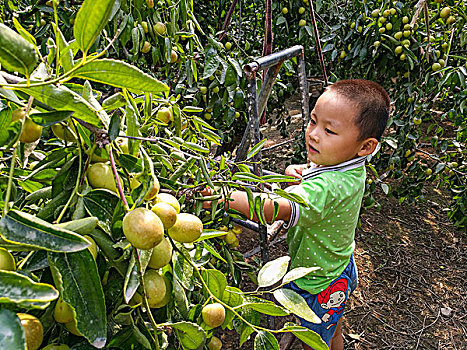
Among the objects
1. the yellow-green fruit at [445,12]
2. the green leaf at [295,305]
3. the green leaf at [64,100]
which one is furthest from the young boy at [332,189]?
the yellow-green fruit at [445,12]

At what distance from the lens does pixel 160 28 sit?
140 cm

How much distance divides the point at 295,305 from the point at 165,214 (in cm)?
23

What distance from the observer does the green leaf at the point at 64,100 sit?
1.24ft

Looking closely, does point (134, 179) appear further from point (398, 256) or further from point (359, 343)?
point (398, 256)

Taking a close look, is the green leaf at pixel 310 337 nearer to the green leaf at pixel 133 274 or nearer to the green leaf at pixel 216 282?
the green leaf at pixel 216 282

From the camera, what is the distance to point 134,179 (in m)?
0.51

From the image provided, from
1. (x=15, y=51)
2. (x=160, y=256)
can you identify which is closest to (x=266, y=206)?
(x=160, y=256)

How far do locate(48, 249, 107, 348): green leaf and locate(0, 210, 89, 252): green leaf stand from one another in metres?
0.05

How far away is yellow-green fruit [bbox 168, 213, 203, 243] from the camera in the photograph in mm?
513

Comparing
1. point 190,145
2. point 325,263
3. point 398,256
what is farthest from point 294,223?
point 398,256

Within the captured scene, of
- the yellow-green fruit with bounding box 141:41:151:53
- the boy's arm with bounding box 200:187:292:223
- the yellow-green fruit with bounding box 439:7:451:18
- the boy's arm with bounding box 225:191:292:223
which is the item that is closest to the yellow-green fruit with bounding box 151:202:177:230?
the boy's arm with bounding box 200:187:292:223

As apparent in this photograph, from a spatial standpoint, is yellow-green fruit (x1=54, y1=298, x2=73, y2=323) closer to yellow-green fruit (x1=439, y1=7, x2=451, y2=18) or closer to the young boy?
the young boy

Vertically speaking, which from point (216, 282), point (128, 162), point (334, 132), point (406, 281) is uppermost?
point (128, 162)

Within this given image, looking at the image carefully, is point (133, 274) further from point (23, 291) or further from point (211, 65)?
point (211, 65)
